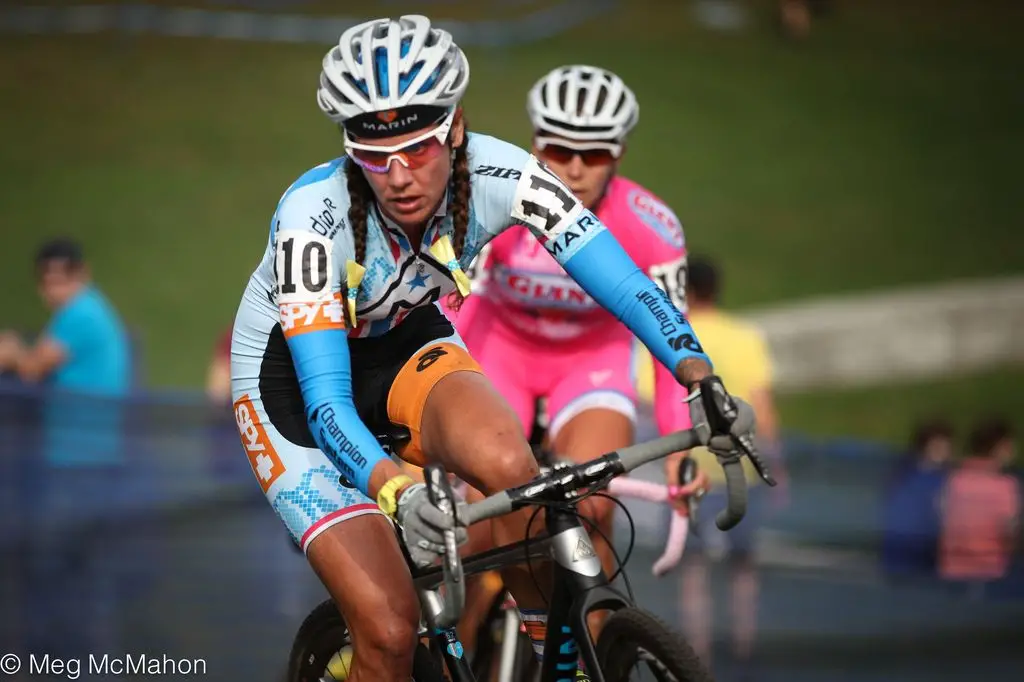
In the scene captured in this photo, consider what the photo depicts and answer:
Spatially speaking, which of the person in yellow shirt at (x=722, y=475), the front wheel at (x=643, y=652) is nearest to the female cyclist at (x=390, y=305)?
A: the front wheel at (x=643, y=652)

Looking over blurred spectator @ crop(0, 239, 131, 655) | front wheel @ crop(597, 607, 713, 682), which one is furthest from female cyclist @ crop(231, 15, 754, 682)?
blurred spectator @ crop(0, 239, 131, 655)

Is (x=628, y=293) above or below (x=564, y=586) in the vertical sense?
above

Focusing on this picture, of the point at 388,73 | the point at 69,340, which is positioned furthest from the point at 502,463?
the point at 69,340

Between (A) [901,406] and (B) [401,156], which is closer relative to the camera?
(B) [401,156]

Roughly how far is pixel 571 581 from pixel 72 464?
5.17 m

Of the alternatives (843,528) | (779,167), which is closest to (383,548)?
(843,528)

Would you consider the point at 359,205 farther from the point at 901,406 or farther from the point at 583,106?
the point at 901,406

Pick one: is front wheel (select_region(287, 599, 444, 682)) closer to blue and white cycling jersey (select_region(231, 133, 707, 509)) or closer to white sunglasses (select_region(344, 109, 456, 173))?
blue and white cycling jersey (select_region(231, 133, 707, 509))

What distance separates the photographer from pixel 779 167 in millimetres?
22641

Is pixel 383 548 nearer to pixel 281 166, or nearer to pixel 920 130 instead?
pixel 281 166

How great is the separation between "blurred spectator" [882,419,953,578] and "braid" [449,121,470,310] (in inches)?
211

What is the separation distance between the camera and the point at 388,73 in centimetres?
443

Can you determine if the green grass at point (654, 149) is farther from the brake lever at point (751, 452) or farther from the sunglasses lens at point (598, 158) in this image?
the brake lever at point (751, 452)

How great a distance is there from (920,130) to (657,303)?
67.6 ft
